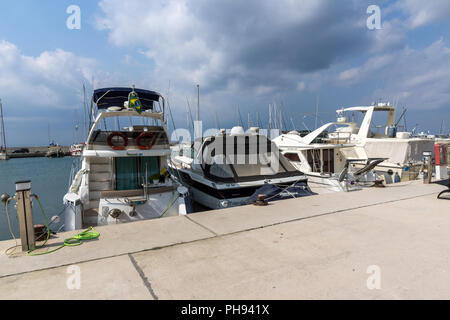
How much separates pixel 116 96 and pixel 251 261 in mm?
8475

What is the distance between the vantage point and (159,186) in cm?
775

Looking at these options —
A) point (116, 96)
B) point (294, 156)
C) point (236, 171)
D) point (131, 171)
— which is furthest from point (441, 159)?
point (116, 96)

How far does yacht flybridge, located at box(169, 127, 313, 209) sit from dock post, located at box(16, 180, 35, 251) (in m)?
5.09

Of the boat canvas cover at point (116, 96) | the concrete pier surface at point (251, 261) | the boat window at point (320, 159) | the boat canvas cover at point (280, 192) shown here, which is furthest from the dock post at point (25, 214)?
the boat window at point (320, 159)

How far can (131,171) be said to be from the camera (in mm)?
7965

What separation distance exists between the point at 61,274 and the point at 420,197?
25.6 feet

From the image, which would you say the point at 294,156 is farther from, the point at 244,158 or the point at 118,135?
the point at 118,135

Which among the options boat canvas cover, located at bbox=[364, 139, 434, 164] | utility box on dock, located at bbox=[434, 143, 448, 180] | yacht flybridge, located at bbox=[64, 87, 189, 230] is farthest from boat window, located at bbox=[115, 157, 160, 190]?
boat canvas cover, located at bbox=[364, 139, 434, 164]

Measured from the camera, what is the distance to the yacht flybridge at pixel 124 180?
6891 millimetres

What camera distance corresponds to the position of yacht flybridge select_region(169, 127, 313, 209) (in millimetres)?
8258

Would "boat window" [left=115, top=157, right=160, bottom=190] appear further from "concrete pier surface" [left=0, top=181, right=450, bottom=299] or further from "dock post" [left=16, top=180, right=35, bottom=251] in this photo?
"dock post" [left=16, top=180, right=35, bottom=251]

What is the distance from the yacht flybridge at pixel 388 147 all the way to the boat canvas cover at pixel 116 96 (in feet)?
32.3
